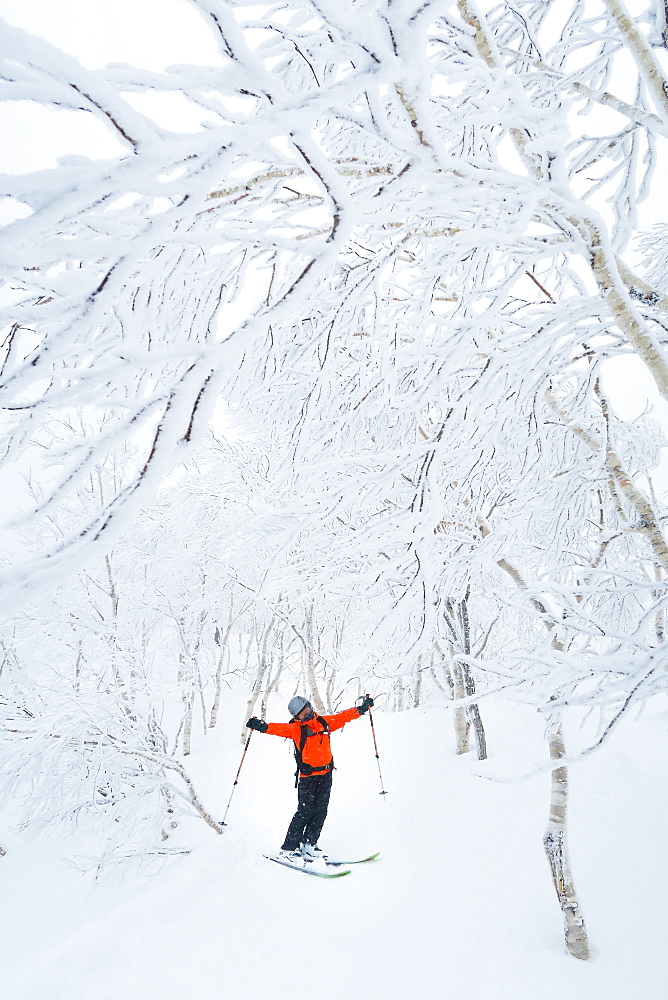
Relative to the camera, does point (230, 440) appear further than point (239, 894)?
Yes

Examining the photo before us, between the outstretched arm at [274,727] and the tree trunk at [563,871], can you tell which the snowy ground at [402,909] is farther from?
the outstretched arm at [274,727]

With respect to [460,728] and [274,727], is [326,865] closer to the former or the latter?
[274,727]

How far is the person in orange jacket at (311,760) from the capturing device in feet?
17.0

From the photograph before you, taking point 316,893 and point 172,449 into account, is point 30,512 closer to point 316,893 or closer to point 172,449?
point 172,449

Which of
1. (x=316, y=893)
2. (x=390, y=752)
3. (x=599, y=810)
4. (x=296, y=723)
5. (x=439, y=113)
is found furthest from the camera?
(x=390, y=752)

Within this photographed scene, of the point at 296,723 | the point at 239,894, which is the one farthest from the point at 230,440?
the point at 239,894

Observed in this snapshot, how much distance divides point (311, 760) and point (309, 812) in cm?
55

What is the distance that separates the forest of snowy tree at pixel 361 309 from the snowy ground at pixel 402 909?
482 millimetres

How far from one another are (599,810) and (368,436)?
4.38m

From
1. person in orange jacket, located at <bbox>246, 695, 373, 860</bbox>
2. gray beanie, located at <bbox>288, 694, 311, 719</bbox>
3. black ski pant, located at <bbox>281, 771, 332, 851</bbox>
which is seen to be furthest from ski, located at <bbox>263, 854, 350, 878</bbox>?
gray beanie, located at <bbox>288, 694, 311, 719</bbox>

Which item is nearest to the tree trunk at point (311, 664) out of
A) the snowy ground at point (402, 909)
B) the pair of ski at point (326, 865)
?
the snowy ground at point (402, 909)

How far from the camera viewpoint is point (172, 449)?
87 cm

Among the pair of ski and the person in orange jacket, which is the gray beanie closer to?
the person in orange jacket

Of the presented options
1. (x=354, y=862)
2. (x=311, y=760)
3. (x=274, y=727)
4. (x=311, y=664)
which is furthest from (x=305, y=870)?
(x=311, y=664)
